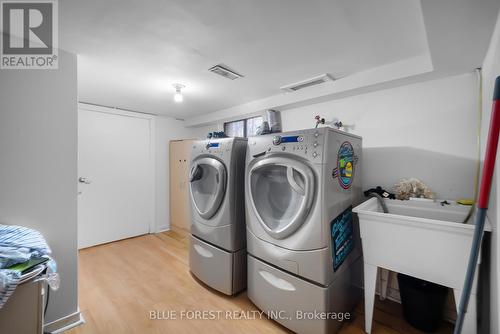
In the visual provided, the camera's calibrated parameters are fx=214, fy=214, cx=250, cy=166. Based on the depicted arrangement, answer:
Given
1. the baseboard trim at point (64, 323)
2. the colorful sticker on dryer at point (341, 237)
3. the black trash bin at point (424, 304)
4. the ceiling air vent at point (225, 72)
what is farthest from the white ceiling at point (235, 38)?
the baseboard trim at point (64, 323)

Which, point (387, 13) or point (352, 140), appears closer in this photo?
point (387, 13)

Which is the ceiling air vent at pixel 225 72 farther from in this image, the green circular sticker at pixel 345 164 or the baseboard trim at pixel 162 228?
the baseboard trim at pixel 162 228

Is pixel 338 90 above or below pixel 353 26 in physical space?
below

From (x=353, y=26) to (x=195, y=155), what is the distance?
1718mm

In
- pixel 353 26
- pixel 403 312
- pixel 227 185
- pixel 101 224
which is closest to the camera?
pixel 353 26

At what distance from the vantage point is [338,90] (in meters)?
2.09

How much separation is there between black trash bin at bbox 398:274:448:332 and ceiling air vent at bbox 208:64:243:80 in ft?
7.34

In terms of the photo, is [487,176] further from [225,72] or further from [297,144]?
[225,72]

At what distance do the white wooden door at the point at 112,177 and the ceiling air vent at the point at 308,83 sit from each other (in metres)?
2.52

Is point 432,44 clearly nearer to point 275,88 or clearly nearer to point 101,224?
point 275,88

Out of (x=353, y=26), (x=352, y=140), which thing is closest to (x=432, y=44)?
(x=353, y=26)

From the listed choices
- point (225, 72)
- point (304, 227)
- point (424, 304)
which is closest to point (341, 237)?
point (304, 227)

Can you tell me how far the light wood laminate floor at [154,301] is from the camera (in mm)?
1607

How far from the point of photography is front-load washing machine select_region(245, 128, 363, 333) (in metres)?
Result: 1.41
